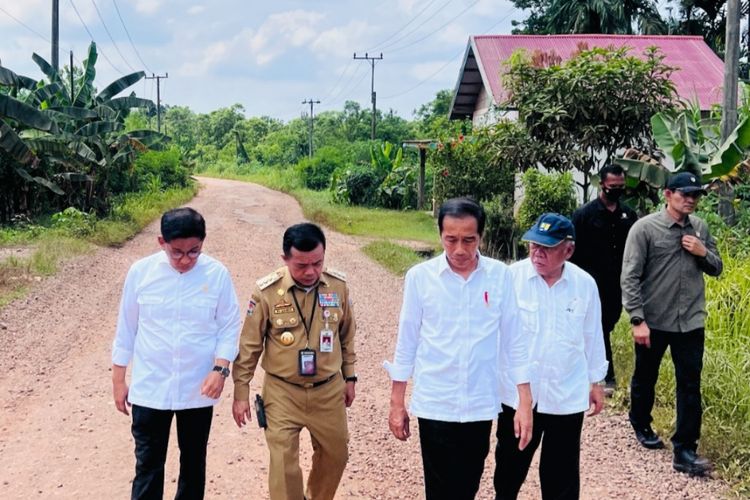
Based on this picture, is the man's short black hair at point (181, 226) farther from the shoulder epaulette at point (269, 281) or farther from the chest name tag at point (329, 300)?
the chest name tag at point (329, 300)

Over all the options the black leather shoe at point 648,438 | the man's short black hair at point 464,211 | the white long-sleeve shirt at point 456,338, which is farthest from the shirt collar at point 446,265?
the black leather shoe at point 648,438

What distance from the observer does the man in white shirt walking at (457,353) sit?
296cm

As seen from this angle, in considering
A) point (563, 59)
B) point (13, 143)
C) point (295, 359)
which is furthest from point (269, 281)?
point (563, 59)

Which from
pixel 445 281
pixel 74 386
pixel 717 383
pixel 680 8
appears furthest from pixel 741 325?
pixel 680 8

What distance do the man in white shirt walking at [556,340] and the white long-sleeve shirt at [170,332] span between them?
4.54 feet

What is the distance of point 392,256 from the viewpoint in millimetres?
14039

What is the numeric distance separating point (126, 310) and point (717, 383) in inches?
157

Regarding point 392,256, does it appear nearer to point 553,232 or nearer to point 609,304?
point 609,304

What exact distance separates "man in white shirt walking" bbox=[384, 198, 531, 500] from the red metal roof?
13.0m

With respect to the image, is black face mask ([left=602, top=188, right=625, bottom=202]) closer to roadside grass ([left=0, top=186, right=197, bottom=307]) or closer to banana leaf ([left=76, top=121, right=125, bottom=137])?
roadside grass ([left=0, top=186, right=197, bottom=307])

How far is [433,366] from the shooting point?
300 cm

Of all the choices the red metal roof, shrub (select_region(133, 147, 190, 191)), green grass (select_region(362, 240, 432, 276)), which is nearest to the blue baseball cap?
green grass (select_region(362, 240, 432, 276))

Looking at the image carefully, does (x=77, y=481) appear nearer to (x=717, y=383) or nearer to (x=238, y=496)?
(x=238, y=496)

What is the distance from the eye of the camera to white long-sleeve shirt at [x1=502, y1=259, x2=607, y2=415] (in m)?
3.27
